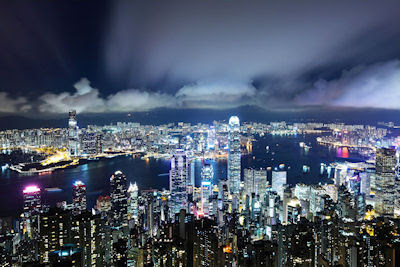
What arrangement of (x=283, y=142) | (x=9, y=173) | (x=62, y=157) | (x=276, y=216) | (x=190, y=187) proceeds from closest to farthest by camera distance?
(x=276, y=216)
(x=9, y=173)
(x=190, y=187)
(x=62, y=157)
(x=283, y=142)

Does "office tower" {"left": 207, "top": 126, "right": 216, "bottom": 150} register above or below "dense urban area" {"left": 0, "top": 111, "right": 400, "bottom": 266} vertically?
above

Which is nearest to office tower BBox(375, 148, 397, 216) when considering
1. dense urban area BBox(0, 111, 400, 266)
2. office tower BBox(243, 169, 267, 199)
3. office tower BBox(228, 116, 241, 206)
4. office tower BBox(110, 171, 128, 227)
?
dense urban area BBox(0, 111, 400, 266)

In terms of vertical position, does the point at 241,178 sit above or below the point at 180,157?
below

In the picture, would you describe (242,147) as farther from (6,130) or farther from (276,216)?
(6,130)

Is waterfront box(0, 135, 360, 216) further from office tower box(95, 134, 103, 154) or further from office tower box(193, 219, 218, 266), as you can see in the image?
office tower box(193, 219, 218, 266)

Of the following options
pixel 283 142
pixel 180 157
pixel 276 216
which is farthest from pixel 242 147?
pixel 276 216

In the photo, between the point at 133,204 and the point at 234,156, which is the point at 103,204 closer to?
the point at 133,204

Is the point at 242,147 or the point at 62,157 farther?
the point at 242,147
